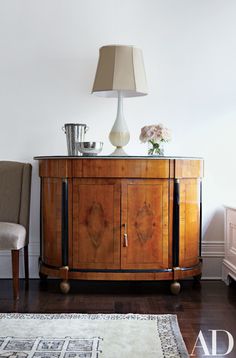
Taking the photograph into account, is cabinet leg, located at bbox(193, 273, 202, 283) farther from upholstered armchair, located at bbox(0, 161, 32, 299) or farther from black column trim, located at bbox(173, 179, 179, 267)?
upholstered armchair, located at bbox(0, 161, 32, 299)

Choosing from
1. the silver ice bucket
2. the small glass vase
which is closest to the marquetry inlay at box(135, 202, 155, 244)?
the small glass vase

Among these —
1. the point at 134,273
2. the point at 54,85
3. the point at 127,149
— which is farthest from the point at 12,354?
the point at 54,85

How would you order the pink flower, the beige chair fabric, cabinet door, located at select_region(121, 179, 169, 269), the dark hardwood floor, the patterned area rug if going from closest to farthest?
the patterned area rug, the dark hardwood floor, the beige chair fabric, cabinet door, located at select_region(121, 179, 169, 269), the pink flower

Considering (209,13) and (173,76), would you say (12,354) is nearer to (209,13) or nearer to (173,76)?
(173,76)

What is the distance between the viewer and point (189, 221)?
3.01m

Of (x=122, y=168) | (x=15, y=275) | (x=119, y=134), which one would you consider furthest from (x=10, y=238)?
(x=119, y=134)

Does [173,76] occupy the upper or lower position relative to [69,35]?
lower

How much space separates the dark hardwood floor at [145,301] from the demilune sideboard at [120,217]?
124mm

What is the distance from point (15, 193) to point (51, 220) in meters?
0.37

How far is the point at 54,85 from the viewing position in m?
3.38

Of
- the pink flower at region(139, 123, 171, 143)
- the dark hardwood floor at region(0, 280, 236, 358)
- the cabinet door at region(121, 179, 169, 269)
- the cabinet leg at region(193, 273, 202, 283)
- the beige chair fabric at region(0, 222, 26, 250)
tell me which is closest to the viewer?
the dark hardwood floor at region(0, 280, 236, 358)

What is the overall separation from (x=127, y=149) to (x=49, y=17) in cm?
108

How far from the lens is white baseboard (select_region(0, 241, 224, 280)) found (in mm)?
3393

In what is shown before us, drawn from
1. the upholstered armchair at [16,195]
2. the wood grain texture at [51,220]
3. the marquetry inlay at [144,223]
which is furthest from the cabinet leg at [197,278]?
the upholstered armchair at [16,195]
